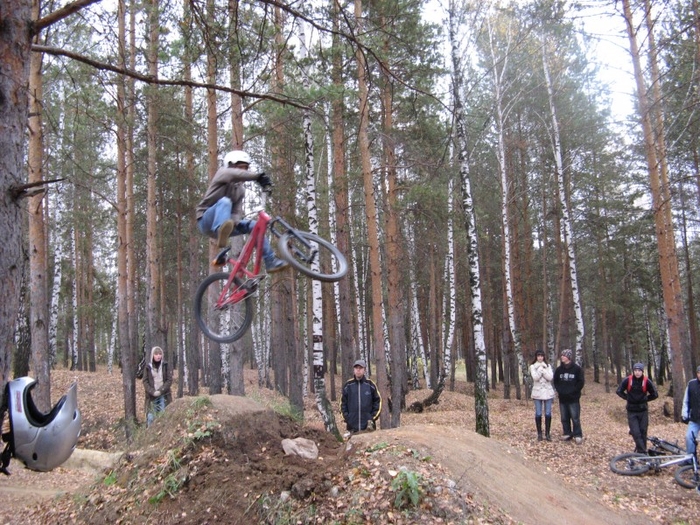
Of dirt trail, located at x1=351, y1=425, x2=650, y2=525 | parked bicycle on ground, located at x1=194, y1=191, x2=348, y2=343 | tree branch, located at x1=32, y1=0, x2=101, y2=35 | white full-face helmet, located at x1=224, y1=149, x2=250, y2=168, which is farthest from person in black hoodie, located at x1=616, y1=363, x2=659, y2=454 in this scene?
tree branch, located at x1=32, y1=0, x2=101, y2=35

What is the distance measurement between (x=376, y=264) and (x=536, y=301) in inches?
736

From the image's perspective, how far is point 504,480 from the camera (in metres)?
6.42

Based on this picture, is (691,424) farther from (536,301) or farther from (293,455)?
(536,301)

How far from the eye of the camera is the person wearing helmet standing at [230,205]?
4.98 metres

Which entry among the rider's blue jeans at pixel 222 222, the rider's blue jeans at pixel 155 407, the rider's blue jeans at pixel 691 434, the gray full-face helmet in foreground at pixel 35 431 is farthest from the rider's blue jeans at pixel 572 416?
the gray full-face helmet in foreground at pixel 35 431

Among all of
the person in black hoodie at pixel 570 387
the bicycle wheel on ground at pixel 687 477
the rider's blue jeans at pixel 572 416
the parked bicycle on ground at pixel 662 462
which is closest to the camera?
the bicycle wheel on ground at pixel 687 477

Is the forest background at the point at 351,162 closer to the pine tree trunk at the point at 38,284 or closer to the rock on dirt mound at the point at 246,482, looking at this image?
the pine tree trunk at the point at 38,284

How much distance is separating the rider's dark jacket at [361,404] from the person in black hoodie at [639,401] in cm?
459

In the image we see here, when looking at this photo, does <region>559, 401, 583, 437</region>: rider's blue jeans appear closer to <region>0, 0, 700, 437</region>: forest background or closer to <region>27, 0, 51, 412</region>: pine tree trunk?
<region>0, 0, 700, 437</region>: forest background

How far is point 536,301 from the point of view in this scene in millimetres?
27047

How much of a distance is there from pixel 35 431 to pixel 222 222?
108 inches

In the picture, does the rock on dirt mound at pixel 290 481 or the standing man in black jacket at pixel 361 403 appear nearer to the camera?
the rock on dirt mound at pixel 290 481

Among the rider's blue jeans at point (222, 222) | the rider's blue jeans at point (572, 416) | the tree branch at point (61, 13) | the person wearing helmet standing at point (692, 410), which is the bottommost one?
the rider's blue jeans at point (572, 416)

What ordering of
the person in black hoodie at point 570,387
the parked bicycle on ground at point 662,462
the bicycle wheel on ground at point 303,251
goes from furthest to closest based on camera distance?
the person in black hoodie at point 570,387
the parked bicycle on ground at point 662,462
the bicycle wheel on ground at point 303,251
